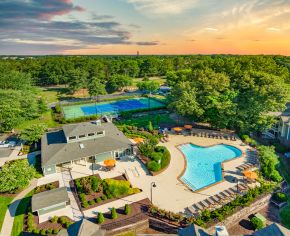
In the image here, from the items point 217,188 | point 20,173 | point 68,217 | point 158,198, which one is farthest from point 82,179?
point 217,188

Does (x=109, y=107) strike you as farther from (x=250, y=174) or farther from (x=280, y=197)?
(x=280, y=197)

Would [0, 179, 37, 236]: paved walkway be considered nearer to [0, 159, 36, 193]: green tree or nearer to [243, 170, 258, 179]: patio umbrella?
[0, 159, 36, 193]: green tree

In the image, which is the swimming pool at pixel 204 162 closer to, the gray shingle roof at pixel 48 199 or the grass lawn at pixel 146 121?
the grass lawn at pixel 146 121

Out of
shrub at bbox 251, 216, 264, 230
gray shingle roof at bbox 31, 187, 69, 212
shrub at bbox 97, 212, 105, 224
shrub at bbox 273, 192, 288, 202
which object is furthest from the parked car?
shrub at bbox 273, 192, 288, 202

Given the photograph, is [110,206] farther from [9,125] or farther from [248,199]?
[9,125]

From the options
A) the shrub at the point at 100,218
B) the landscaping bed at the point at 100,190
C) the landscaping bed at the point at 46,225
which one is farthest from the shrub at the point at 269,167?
the landscaping bed at the point at 46,225

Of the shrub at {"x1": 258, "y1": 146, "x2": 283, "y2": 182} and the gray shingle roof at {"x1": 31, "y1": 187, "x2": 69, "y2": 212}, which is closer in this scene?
the gray shingle roof at {"x1": 31, "y1": 187, "x2": 69, "y2": 212}
